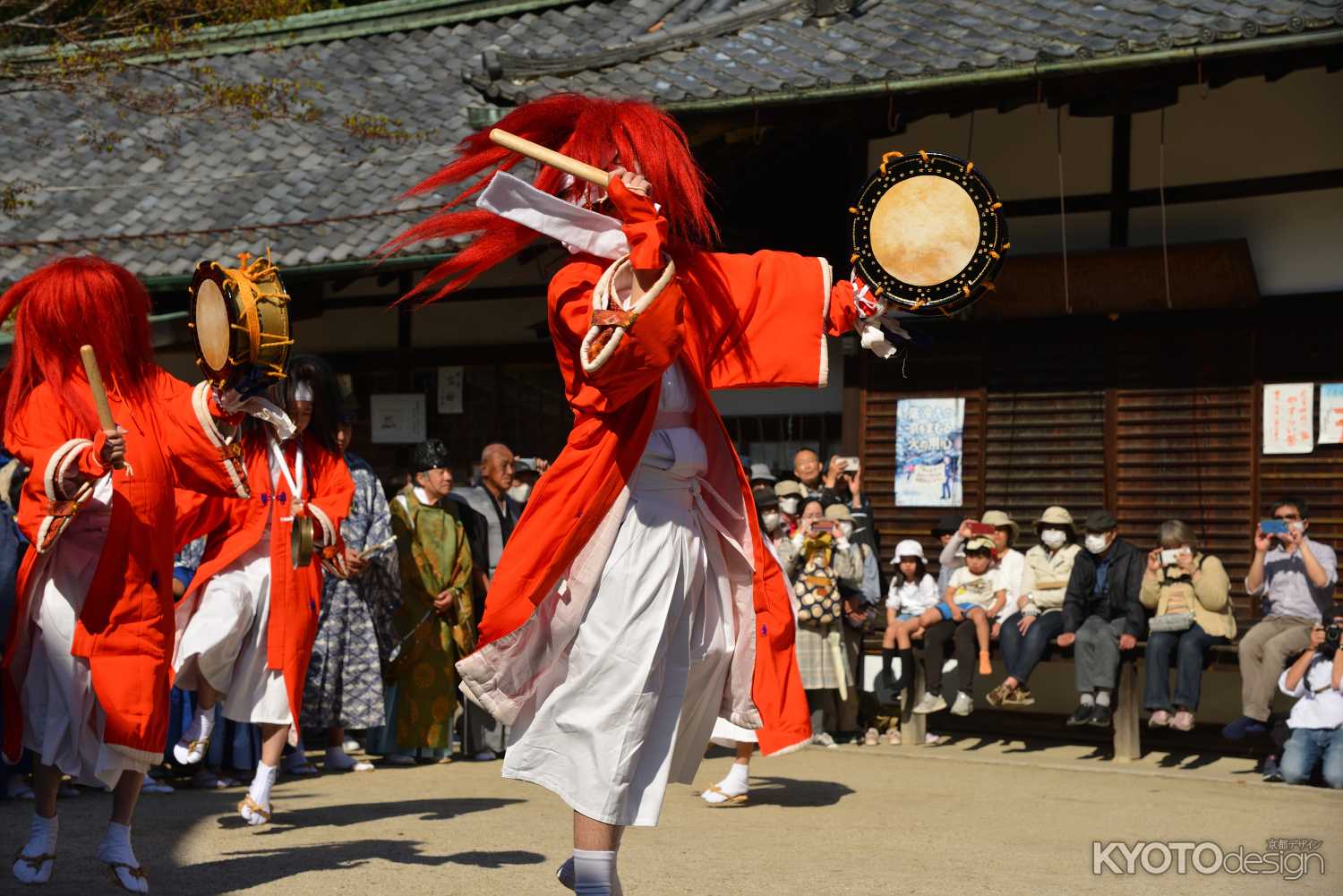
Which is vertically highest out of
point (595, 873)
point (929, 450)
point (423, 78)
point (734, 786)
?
point (423, 78)

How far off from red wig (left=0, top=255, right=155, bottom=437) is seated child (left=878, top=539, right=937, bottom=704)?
238 inches

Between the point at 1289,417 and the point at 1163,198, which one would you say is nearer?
the point at 1289,417

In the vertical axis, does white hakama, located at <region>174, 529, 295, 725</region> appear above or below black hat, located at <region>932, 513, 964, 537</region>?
below

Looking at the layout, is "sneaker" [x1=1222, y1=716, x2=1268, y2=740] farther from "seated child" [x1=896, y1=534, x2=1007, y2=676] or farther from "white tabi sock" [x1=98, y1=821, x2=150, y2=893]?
"white tabi sock" [x1=98, y1=821, x2=150, y2=893]

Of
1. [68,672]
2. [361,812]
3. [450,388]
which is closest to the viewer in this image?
[68,672]

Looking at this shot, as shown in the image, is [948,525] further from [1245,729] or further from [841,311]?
[841,311]

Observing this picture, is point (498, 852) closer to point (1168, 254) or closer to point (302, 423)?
point (302, 423)

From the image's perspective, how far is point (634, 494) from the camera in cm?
421

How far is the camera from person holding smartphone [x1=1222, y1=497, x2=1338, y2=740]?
8.86 meters

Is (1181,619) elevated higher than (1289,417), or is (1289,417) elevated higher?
(1289,417)

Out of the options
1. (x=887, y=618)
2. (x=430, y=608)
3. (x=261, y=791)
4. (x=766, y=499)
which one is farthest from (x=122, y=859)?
(x=887, y=618)

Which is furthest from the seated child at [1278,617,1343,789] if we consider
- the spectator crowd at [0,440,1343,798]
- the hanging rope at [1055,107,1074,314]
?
the hanging rope at [1055,107,1074,314]

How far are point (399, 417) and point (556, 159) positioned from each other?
349 inches

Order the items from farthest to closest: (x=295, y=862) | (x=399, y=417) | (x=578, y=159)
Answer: (x=399, y=417)
(x=295, y=862)
(x=578, y=159)
